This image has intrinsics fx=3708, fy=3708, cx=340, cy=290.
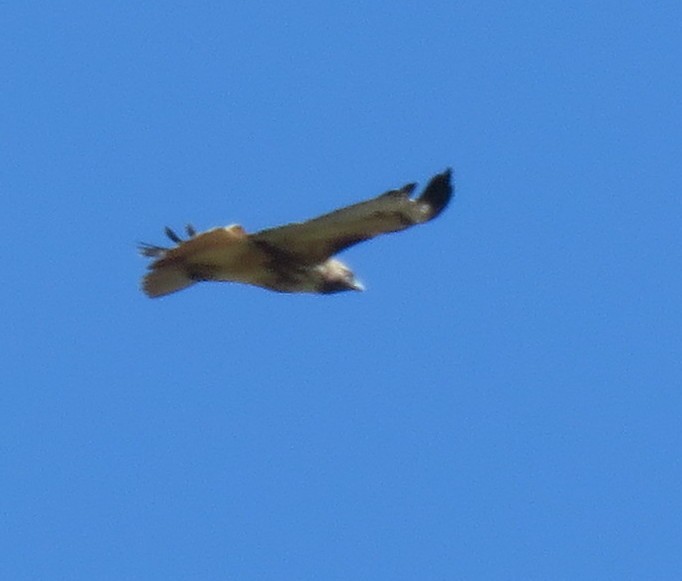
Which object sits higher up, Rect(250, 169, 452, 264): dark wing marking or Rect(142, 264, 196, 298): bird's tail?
Rect(142, 264, 196, 298): bird's tail

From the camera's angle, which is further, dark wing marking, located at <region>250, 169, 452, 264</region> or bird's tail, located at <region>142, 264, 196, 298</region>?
bird's tail, located at <region>142, 264, 196, 298</region>

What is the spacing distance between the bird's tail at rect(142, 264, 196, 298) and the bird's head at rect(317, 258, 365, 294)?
763 mm

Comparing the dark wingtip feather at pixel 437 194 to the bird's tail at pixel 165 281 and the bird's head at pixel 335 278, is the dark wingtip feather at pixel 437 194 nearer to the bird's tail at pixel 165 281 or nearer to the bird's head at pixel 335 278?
the bird's head at pixel 335 278

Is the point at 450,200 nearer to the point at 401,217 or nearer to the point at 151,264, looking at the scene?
the point at 401,217

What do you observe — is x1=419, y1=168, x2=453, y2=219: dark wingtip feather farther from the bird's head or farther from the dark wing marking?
the bird's head

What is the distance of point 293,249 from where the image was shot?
21.7m

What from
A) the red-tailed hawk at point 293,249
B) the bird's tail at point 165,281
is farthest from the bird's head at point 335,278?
the bird's tail at point 165,281

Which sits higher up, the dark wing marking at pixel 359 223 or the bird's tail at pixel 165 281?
the bird's tail at pixel 165 281

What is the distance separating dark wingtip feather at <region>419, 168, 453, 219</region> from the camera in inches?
843

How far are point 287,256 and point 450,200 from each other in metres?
1.02

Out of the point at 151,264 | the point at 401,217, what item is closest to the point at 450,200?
the point at 401,217

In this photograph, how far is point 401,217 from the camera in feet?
70.7

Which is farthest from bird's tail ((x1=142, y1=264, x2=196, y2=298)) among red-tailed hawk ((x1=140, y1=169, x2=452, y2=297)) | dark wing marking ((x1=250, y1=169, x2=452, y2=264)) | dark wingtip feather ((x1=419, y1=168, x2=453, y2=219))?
dark wingtip feather ((x1=419, y1=168, x2=453, y2=219))

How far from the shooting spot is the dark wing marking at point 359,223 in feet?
70.2
